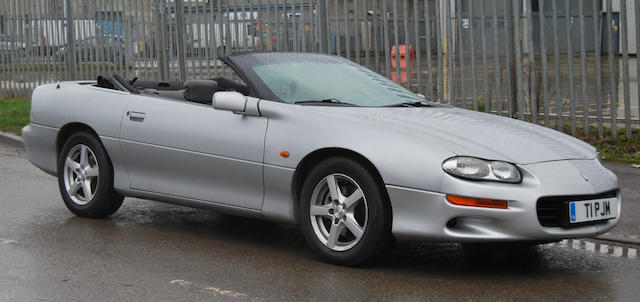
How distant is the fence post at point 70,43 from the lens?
1692 cm

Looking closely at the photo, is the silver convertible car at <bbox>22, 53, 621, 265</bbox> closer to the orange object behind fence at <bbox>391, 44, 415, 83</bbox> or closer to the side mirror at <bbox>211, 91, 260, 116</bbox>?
the side mirror at <bbox>211, 91, 260, 116</bbox>

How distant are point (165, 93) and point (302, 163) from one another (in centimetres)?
183

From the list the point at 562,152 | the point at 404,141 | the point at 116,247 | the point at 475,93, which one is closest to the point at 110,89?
the point at 116,247

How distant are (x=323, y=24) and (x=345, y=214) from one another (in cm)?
711

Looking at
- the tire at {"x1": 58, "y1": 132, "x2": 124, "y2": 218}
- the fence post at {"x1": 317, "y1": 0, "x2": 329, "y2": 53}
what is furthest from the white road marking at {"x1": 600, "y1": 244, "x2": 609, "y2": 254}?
the fence post at {"x1": 317, "y1": 0, "x2": 329, "y2": 53}

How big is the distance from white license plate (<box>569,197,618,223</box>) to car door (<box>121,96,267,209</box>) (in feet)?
6.32

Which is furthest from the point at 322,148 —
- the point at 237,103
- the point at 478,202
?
the point at 478,202

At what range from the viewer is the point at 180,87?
800cm

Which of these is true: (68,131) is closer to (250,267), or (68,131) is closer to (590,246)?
(250,267)

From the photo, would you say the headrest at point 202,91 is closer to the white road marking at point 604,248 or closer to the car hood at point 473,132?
the car hood at point 473,132

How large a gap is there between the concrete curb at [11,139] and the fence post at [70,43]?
3.64 meters

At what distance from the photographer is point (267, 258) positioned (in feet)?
19.8

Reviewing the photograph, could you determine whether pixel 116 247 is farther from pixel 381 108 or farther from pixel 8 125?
pixel 8 125

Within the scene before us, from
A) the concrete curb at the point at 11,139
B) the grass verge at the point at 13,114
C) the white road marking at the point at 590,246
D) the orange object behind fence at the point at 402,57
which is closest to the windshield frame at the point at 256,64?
the white road marking at the point at 590,246
